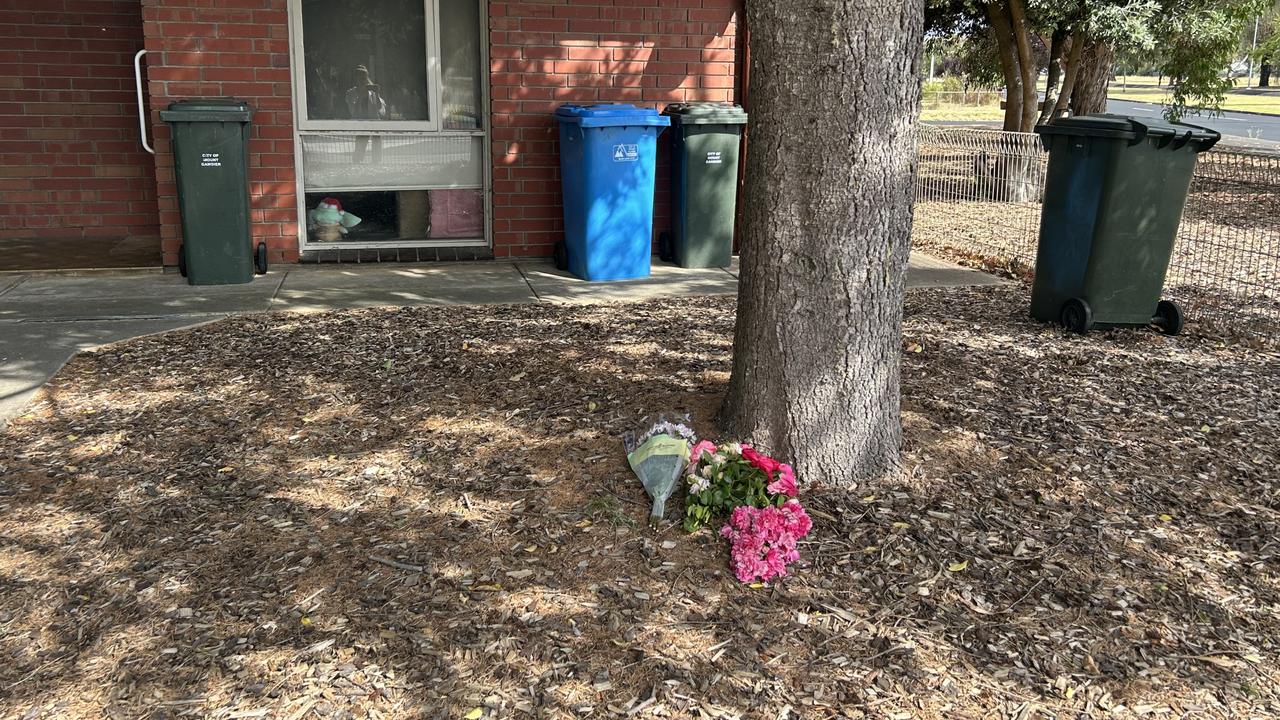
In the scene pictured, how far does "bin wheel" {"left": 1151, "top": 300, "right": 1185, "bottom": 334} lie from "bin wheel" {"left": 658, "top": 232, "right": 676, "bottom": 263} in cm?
390

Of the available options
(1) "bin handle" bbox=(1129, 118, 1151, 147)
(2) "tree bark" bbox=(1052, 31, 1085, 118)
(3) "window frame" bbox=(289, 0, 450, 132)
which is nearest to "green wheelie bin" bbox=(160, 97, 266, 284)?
(3) "window frame" bbox=(289, 0, 450, 132)

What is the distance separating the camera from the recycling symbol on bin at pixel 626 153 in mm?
8375

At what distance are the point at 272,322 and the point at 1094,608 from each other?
5363 mm

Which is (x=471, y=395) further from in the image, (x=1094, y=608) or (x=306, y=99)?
(x=306, y=99)

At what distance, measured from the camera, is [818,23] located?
13.0 ft

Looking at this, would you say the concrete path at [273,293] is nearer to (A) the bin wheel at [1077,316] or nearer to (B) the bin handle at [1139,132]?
(A) the bin wheel at [1077,316]

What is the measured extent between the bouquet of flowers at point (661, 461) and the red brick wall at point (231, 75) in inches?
221

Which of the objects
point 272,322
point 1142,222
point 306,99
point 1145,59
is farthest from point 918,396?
point 1145,59

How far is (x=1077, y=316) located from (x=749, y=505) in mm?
3983

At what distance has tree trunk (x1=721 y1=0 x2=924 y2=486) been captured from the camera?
3992mm

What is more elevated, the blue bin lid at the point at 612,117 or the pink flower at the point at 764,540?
the blue bin lid at the point at 612,117

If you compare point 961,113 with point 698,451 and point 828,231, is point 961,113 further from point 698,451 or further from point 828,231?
point 698,451

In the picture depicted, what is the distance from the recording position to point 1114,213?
6840mm

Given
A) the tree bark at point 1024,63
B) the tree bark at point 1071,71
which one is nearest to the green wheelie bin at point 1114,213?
the tree bark at point 1024,63
